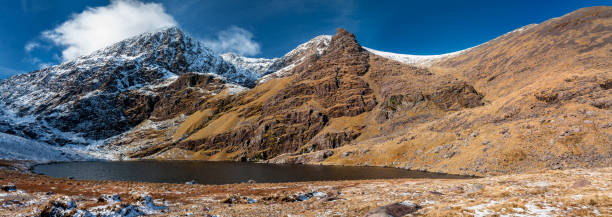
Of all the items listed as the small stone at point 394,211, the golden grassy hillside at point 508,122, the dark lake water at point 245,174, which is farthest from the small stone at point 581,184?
the golden grassy hillside at point 508,122

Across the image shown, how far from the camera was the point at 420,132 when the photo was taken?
12938 cm

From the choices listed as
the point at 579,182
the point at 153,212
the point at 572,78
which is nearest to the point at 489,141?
the point at 572,78

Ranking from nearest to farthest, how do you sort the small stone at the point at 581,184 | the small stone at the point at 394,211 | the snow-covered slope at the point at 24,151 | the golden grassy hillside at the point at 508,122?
the small stone at the point at 394,211, the small stone at the point at 581,184, the golden grassy hillside at the point at 508,122, the snow-covered slope at the point at 24,151

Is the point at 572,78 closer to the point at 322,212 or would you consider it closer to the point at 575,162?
the point at 575,162

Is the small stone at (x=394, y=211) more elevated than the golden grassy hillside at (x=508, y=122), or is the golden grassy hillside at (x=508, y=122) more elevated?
the golden grassy hillside at (x=508, y=122)

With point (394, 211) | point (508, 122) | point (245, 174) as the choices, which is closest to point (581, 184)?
point (394, 211)

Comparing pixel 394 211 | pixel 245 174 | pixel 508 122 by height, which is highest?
pixel 508 122

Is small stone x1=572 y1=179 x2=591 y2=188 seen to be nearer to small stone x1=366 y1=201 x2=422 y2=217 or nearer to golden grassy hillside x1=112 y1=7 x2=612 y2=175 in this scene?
small stone x1=366 y1=201 x2=422 y2=217

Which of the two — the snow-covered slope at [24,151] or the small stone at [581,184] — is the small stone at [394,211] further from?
the snow-covered slope at [24,151]

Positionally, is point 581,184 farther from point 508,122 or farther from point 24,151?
point 24,151

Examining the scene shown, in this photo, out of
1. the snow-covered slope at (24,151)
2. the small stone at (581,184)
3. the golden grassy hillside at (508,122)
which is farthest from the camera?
the snow-covered slope at (24,151)

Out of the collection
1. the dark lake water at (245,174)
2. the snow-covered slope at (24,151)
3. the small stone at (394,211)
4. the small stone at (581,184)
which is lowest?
the dark lake water at (245,174)

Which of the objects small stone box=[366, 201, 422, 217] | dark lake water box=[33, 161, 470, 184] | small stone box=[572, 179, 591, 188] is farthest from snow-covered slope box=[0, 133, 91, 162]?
small stone box=[572, 179, 591, 188]

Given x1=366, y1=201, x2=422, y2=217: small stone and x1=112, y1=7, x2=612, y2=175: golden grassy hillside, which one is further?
x1=112, y1=7, x2=612, y2=175: golden grassy hillside
